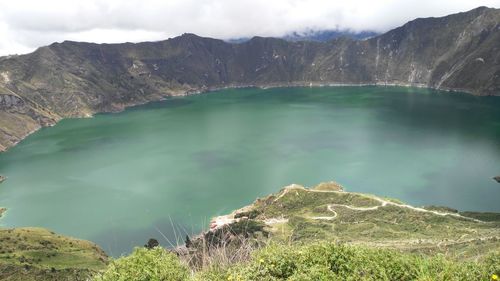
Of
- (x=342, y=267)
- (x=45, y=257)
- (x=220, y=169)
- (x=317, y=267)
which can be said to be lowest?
(x=45, y=257)

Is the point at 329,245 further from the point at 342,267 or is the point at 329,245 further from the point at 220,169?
the point at 220,169

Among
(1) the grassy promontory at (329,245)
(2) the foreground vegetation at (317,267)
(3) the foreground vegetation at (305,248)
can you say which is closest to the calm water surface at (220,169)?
(3) the foreground vegetation at (305,248)

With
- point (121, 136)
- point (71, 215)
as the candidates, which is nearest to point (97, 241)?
point (71, 215)

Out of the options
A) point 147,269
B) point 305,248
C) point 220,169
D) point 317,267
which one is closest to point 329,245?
point 305,248

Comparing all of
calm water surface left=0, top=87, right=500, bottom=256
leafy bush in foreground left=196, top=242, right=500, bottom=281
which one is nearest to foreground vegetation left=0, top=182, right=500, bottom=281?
leafy bush in foreground left=196, top=242, right=500, bottom=281

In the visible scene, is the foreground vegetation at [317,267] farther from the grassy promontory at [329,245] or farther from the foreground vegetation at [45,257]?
the foreground vegetation at [45,257]

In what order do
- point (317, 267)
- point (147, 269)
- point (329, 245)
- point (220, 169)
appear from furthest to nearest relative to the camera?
point (220, 169) < point (329, 245) < point (147, 269) < point (317, 267)

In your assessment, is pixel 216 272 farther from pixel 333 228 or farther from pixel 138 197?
pixel 138 197
